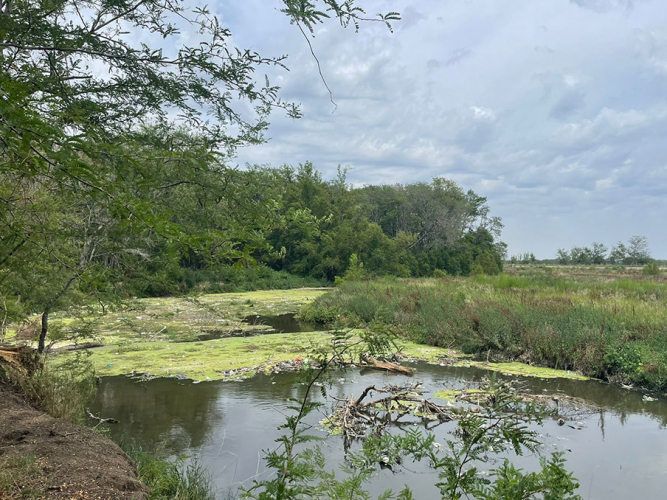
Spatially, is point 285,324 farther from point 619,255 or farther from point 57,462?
point 619,255

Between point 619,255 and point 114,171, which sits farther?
point 619,255

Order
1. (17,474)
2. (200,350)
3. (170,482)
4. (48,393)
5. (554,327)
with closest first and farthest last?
(17,474), (170,482), (48,393), (554,327), (200,350)

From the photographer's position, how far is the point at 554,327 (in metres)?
10.9

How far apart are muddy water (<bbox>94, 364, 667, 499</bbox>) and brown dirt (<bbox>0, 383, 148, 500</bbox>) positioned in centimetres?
148

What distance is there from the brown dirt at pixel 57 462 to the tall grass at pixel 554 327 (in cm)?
434

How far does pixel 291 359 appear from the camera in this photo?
36.0 feet

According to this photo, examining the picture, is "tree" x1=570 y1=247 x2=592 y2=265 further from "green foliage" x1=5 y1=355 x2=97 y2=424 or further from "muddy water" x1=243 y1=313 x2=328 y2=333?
"green foliage" x1=5 y1=355 x2=97 y2=424

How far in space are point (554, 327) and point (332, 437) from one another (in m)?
6.62

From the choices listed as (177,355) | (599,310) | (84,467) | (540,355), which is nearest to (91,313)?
(84,467)

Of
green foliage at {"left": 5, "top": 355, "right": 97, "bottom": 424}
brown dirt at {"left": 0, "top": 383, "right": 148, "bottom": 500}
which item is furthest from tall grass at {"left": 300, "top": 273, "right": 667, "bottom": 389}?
brown dirt at {"left": 0, "top": 383, "right": 148, "bottom": 500}

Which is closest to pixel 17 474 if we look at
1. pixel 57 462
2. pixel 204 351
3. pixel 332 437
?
pixel 57 462

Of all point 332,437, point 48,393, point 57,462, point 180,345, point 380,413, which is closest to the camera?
point 57,462

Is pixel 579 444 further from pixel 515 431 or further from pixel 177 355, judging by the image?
pixel 177 355

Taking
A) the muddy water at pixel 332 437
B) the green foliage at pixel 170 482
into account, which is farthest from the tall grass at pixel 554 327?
the green foliage at pixel 170 482
